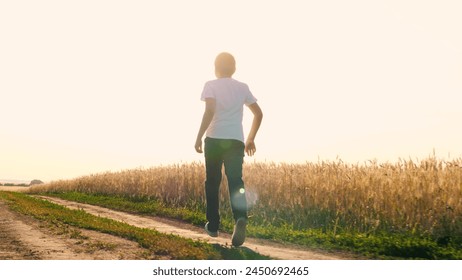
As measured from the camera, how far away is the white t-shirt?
9656 millimetres

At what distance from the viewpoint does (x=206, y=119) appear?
9719 millimetres

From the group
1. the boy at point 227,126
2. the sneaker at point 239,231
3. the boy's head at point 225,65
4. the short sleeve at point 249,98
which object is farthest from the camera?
the short sleeve at point 249,98

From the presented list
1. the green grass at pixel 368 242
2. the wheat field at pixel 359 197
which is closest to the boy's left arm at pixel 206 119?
the green grass at pixel 368 242

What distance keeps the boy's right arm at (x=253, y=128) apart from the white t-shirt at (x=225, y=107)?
31 cm

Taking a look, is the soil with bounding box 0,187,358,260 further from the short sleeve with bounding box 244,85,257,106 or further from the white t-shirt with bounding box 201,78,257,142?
the short sleeve with bounding box 244,85,257,106

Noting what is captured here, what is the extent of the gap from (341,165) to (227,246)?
1002 cm

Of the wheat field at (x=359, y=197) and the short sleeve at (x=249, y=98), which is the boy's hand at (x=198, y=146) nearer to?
the short sleeve at (x=249, y=98)

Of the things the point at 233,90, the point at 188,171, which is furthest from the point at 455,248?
the point at 188,171

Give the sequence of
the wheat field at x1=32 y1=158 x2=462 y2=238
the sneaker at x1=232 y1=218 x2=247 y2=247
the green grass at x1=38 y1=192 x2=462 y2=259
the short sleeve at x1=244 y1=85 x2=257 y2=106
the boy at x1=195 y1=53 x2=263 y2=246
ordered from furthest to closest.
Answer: the wheat field at x1=32 y1=158 x2=462 y2=238 → the green grass at x1=38 y1=192 x2=462 y2=259 → the short sleeve at x1=244 y1=85 x2=257 y2=106 → the boy at x1=195 y1=53 x2=263 y2=246 → the sneaker at x1=232 y1=218 x2=247 y2=247

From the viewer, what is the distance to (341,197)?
49.8 feet

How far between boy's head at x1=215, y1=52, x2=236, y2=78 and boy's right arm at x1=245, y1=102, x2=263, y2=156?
81 centimetres

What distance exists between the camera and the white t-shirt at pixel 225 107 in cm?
966

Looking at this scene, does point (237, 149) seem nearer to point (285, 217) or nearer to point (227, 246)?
point (227, 246)

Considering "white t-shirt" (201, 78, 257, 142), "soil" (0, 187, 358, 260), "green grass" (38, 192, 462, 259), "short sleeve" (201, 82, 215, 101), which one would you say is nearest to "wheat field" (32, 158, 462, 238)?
"green grass" (38, 192, 462, 259)
